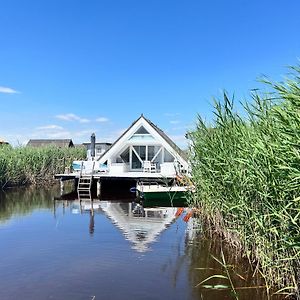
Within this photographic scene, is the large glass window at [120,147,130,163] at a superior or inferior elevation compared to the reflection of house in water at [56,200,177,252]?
superior

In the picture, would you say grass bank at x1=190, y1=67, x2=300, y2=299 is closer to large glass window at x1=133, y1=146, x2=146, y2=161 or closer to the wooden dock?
→ the wooden dock

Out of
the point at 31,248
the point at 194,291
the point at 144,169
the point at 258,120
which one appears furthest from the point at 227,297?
the point at 144,169

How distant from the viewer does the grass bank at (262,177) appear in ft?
13.1

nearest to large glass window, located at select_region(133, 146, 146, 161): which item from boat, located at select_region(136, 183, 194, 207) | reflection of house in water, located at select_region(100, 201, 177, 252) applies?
reflection of house in water, located at select_region(100, 201, 177, 252)

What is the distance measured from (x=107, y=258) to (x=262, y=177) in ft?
13.8

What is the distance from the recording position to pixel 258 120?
5.70 m

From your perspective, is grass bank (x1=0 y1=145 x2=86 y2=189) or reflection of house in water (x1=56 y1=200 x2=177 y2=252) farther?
grass bank (x1=0 y1=145 x2=86 y2=189)

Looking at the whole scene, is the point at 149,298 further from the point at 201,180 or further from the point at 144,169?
the point at 144,169

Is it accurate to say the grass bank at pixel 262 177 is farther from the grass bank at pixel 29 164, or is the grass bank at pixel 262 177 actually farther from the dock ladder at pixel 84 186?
the grass bank at pixel 29 164

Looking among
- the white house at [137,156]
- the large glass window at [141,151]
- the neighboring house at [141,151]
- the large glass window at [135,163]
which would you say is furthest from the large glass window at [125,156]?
the large glass window at [141,151]

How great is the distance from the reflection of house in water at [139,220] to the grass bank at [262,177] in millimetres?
1932

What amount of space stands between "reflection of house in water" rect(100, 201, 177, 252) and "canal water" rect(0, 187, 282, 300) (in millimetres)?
28

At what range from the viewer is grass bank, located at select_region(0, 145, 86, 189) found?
20938 millimetres

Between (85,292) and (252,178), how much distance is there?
11.0ft
